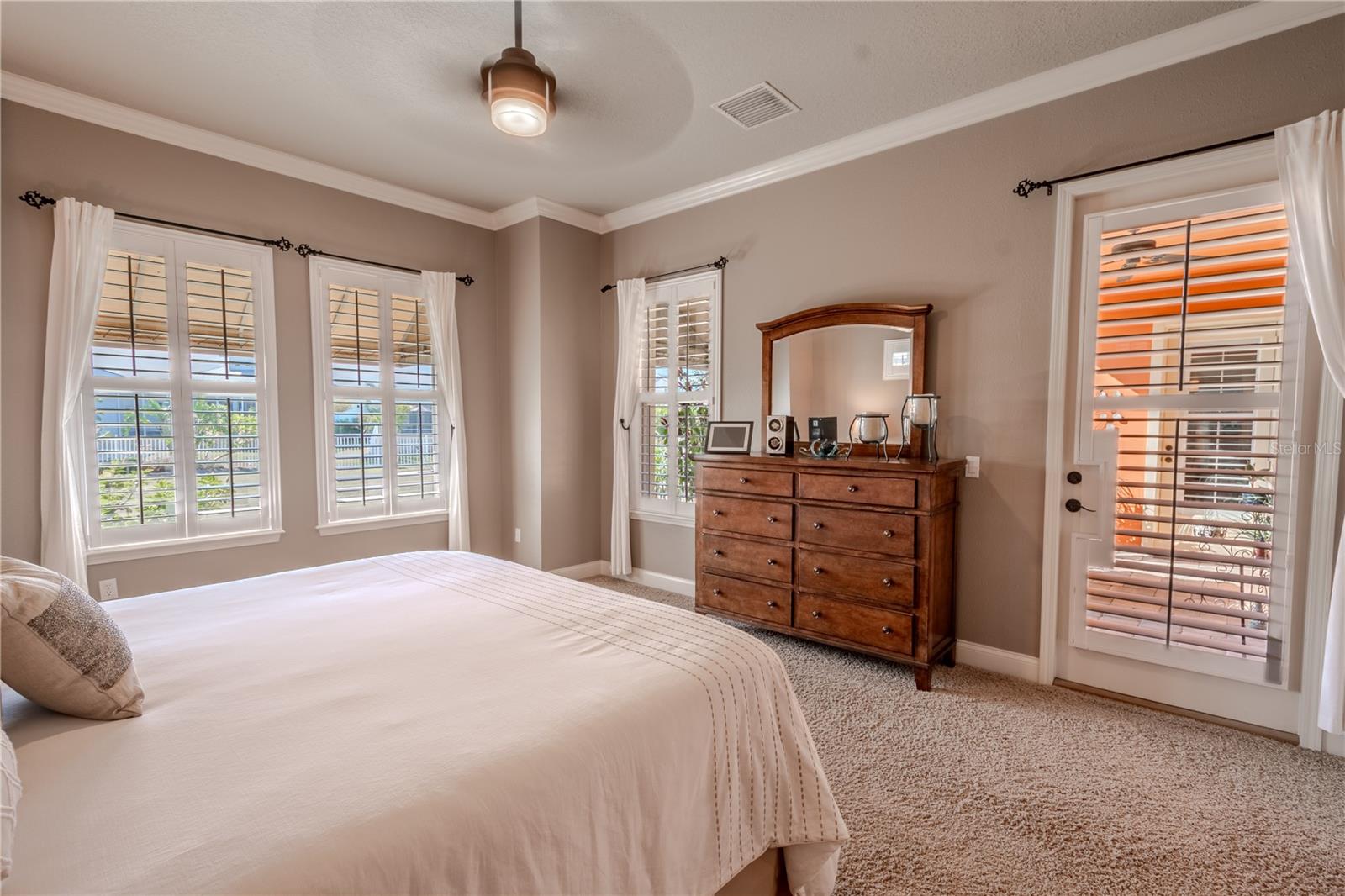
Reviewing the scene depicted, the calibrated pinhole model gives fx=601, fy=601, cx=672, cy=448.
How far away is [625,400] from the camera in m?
4.55

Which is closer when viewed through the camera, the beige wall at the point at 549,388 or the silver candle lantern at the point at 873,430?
the silver candle lantern at the point at 873,430

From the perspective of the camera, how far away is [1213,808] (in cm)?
198

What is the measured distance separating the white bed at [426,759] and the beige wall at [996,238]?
199 cm

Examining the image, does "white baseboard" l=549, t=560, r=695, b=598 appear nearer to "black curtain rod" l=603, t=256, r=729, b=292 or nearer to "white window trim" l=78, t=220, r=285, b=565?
"white window trim" l=78, t=220, r=285, b=565

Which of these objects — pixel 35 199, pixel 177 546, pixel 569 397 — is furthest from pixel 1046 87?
pixel 177 546

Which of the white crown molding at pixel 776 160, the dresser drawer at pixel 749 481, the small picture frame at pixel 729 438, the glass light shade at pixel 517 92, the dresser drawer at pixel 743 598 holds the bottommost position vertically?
the dresser drawer at pixel 743 598

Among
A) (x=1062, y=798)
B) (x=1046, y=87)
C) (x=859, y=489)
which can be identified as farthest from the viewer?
(x=859, y=489)

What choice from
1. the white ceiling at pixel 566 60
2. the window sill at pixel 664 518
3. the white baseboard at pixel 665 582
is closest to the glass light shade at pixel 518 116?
the white ceiling at pixel 566 60

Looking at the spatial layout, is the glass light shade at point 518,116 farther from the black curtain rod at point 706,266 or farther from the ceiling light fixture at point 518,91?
the black curtain rod at point 706,266

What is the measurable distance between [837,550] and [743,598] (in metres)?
0.66

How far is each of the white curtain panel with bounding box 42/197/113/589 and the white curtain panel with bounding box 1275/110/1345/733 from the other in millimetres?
5266

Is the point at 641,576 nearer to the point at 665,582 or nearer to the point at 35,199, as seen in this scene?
the point at 665,582

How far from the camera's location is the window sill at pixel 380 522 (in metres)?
3.92

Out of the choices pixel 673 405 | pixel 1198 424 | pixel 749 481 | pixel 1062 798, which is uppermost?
pixel 673 405
